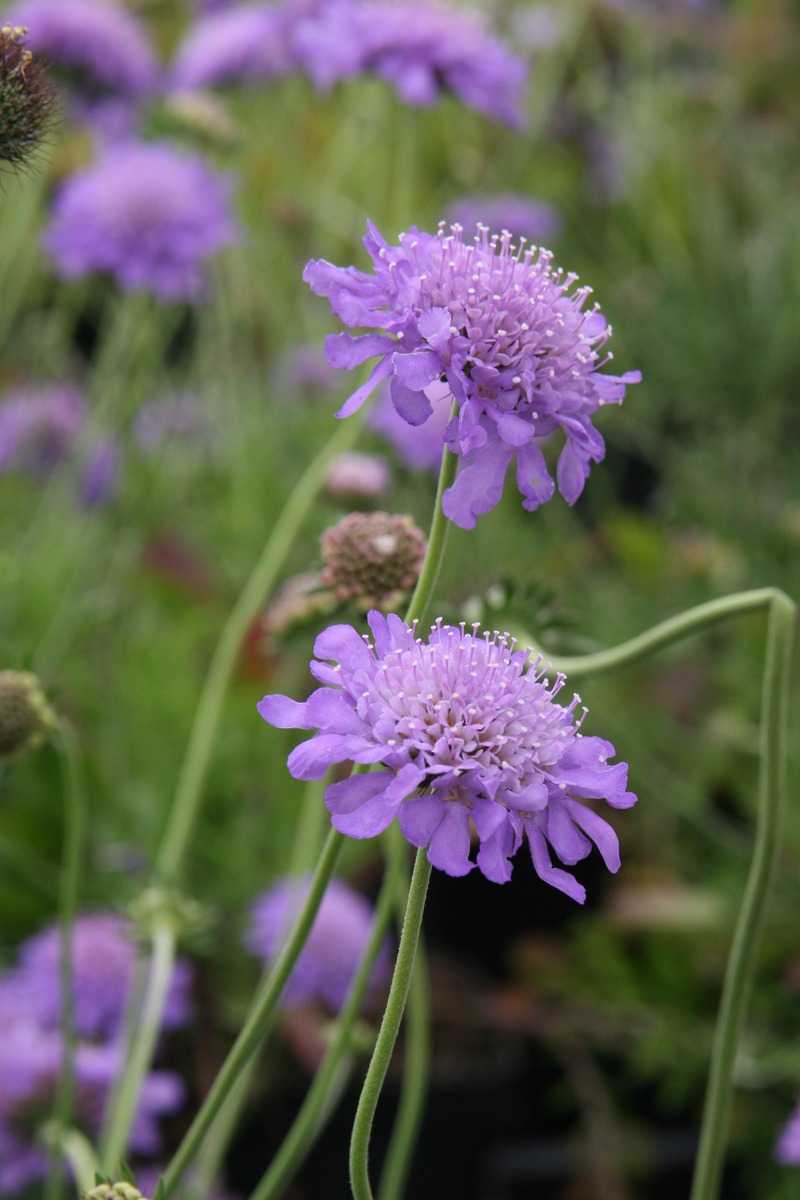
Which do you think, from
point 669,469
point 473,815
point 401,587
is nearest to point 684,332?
point 669,469

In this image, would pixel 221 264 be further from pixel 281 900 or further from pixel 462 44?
A: pixel 281 900

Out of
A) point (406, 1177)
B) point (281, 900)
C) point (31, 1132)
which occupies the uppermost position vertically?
point (281, 900)

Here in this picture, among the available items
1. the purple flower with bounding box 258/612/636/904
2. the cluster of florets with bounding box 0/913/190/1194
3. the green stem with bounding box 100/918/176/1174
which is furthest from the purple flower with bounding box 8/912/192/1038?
the purple flower with bounding box 258/612/636/904

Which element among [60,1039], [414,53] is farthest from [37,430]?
[60,1039]

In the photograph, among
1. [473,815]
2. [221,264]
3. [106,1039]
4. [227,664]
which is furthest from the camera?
[221,264]

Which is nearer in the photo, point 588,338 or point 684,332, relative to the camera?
point 588,338

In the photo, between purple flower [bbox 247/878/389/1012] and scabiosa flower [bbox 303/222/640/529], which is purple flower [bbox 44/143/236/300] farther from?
scabiosa flower [bbox 303/222/640/529]

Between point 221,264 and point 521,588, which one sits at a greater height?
point 221,264
